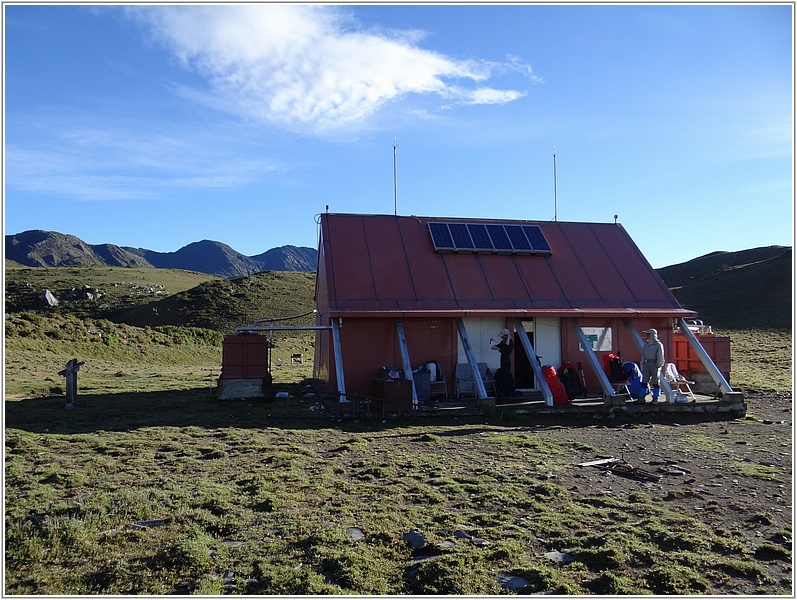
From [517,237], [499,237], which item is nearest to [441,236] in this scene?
[499,237]

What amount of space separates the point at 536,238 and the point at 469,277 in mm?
3338

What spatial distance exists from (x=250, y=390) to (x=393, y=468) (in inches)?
351

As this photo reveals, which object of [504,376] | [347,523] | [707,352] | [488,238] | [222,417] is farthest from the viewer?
[488,238]

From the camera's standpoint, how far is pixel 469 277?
18.7m

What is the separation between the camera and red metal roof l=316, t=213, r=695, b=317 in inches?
691

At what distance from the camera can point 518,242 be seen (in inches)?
798

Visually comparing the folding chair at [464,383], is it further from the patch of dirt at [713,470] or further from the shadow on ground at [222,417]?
the patch of dirt at [713,470]

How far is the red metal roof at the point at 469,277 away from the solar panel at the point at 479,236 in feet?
0.97

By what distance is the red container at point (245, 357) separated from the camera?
17344 millimetres

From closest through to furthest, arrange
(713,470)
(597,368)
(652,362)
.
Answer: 1. (713,470)
2. (652,362)
3. (597,368)

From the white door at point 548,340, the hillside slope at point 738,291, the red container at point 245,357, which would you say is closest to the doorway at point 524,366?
the white door at point 548,340

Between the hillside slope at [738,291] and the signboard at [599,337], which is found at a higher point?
the hillside slope at [738,291]

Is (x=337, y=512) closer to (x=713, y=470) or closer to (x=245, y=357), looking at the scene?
(x=713, y=470)

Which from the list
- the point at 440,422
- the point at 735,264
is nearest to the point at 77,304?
the point at 440,422
